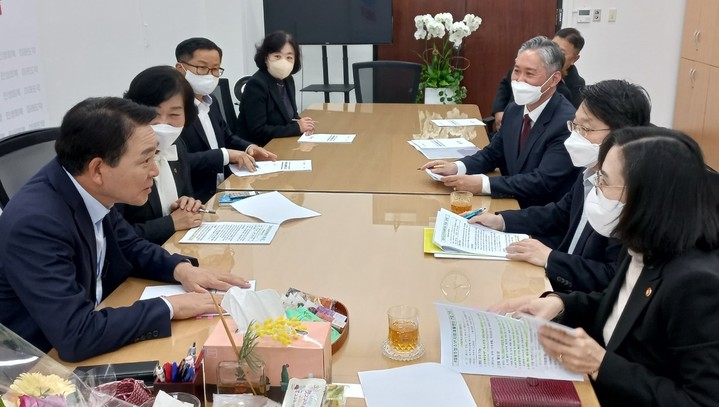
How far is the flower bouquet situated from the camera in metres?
0.89

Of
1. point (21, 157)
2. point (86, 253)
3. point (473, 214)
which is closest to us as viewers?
point (86, 253)

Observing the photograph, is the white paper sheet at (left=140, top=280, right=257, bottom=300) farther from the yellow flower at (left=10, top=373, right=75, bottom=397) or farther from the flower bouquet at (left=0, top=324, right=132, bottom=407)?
the yellow flower at (left=10, top=373, right=75, bottom=397)

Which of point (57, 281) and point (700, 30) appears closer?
point (57, 281)

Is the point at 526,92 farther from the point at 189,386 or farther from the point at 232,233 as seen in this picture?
the point at 189,386

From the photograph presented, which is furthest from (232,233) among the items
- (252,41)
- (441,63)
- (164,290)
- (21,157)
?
(252,41)

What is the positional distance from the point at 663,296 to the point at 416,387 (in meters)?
0.55

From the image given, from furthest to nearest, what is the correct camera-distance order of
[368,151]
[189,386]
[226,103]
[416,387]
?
[226,103], [368,151], [416,387], [189,386]

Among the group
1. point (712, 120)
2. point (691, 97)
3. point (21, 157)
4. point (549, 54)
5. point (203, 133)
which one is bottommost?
point (712, 120)

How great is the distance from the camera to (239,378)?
3.89 ft

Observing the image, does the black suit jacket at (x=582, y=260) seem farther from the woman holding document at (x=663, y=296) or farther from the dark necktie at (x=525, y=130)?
the dark necktie at (x=525, y=130)

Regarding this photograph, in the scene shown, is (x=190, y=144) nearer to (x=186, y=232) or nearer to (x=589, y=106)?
(x=186, y=232)

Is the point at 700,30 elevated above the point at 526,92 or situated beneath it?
elevated above

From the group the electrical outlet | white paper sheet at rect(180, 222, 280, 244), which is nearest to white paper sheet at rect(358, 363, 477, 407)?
white paper sheet at rect(180, 222, 280, 244)

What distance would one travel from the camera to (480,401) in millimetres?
1244
